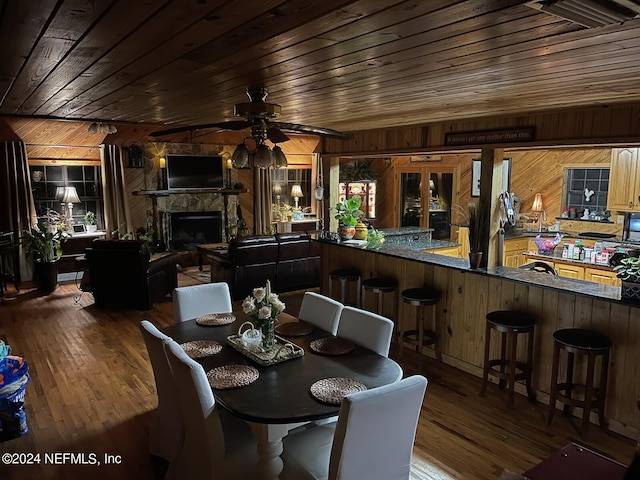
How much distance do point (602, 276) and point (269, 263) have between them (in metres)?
4.23

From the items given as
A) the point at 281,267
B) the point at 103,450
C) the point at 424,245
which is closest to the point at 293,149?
the point at 281,267

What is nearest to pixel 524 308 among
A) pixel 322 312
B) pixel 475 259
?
pixel 475 259

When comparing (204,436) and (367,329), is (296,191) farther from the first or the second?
(204,436)

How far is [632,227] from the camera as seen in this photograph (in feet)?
21.7

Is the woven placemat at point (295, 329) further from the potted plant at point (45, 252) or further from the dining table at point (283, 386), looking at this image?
the potted plant at point (45, 252)

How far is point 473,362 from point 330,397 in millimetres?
2587

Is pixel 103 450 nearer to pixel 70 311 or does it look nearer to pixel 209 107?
pixel 209 107

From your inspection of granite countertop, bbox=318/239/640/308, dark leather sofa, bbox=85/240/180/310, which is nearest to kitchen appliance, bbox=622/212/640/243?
granite countertop, bbox=318/239/640/308

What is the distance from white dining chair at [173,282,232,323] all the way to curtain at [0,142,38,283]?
17.1 feet

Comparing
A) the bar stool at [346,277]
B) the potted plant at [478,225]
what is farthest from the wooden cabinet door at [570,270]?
the bar stool at [346,277]

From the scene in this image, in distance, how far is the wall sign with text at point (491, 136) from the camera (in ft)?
13.5

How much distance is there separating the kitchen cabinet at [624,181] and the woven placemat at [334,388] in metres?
5.72

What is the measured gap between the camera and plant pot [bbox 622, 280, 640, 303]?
3209mm

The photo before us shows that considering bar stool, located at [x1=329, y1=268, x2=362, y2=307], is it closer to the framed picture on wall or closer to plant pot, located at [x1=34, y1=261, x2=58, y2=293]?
the framed picture on wall
